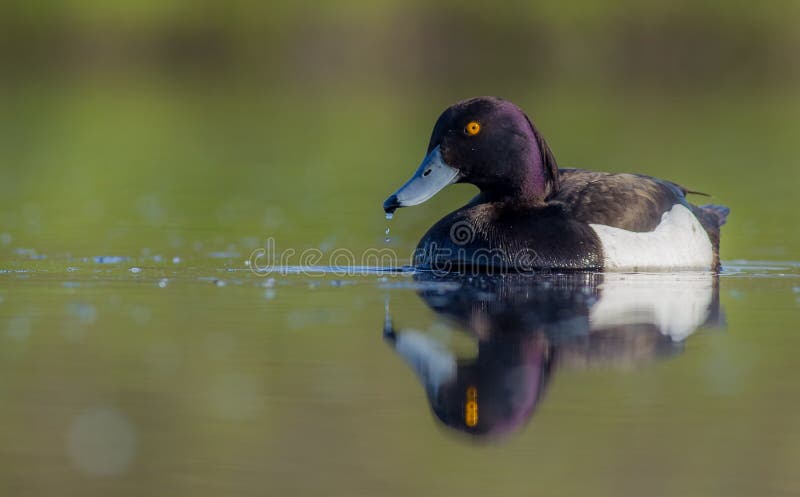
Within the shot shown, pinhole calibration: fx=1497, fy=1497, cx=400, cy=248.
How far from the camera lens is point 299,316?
873 centimetres

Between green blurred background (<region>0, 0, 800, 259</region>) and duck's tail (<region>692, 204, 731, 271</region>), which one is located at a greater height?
green blurred background (<region>0, 0, 800, 259</region>)

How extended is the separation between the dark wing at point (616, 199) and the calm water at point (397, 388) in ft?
2.77

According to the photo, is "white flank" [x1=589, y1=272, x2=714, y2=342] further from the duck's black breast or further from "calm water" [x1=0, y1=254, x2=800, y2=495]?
the duck's black breast

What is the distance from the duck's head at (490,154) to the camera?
35.9 ft

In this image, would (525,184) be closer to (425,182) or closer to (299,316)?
(425,182)

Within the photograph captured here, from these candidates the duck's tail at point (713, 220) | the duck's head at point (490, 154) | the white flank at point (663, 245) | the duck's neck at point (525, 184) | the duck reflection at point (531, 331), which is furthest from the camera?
the duck's tail at point (713, 220)

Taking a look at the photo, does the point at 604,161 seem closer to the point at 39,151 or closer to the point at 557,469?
the point at 39,151

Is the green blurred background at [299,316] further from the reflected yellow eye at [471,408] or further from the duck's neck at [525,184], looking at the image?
the duck's neck at [525,184]

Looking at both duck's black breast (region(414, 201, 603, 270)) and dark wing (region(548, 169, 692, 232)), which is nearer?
duck's black breast (region(414, 201, 603, 270))

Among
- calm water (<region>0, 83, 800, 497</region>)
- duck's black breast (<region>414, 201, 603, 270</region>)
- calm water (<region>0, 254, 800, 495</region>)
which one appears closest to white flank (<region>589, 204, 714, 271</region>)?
duck's black breast (<region>414, 201, 603, 270</region>)

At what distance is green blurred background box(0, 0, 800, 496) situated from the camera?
5750 millimetres

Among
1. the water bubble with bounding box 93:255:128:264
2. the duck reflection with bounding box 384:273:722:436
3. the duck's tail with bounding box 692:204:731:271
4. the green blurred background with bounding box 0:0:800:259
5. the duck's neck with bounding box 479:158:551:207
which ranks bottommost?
the duck reflection with bounding box 384:273:722:436

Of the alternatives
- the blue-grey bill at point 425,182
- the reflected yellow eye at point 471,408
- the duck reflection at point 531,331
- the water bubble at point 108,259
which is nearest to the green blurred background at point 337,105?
the water bubble at point 108,259

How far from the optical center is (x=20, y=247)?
11789 mm
